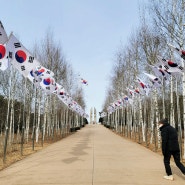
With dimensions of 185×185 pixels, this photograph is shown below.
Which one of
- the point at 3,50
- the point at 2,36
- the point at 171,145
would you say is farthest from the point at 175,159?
the point at 2,36

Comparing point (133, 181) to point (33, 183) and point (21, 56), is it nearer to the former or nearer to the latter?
point (33, 183)

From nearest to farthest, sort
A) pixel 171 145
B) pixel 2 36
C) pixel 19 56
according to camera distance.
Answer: pixel 171 145
pixel 2 36
pixel 19 56

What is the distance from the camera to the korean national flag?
12680 millimetres

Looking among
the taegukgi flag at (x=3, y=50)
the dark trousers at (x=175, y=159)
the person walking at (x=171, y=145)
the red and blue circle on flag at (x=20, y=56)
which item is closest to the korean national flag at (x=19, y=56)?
the red and blue circle on flag at (x=20, y=56)

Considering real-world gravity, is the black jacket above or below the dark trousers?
above

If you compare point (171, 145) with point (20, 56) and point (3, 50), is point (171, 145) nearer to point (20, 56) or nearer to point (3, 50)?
point (3, 50)

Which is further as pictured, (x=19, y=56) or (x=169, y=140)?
(x=19, y=56)

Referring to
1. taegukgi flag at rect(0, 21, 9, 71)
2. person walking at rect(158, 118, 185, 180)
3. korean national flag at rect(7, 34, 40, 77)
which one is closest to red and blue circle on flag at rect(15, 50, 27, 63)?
korean national flag at rect(7, 34, 40, 77)

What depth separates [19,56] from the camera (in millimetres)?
13234

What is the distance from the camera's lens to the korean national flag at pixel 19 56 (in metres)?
12.7

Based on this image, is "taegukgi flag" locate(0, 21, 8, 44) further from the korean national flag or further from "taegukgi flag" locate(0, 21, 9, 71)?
the korean national flag

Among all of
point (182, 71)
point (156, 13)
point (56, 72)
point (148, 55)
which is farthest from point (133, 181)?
point (56, 72)

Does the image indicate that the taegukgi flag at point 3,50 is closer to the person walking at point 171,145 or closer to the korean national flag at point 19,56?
the korean national flag at point 19,56

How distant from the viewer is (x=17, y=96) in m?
31.3
